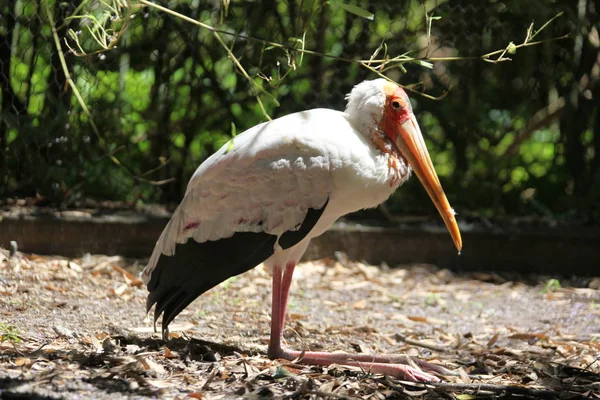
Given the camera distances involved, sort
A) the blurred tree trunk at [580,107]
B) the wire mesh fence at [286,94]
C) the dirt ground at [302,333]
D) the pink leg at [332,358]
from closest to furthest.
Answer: the dirt ground at [302,333] < the pink leg at [332,358] < the wire mesh fence at [286,94] < the blurred tree trunk at [580,107]

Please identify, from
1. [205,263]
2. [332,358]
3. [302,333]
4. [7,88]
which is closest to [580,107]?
[302,333]

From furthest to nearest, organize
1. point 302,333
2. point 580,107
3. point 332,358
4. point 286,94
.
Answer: point 580,107 < point 286,94 < point 302,333 < point 332,358

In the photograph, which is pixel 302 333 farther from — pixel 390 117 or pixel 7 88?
pixel 7 88

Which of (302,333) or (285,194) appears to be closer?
(285,194)

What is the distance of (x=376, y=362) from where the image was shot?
3984 millimetres

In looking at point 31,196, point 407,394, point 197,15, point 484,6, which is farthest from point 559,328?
point 31,196

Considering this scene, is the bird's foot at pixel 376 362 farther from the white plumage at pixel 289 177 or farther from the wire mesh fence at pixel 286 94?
the wire mesh fence at pixel 286 94

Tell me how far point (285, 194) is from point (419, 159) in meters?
0.77

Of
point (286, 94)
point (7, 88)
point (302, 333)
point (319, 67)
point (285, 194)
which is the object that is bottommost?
point (302, 333)

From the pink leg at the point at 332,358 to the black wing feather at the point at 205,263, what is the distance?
334 millimetres

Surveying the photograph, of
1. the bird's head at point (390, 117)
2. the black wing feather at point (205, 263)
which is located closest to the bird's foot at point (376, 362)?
the black wing feather at point (205, 263)

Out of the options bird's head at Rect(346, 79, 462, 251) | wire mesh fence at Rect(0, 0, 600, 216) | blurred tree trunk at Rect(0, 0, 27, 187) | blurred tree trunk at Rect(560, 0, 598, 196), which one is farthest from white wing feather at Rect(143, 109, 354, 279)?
blurred tree trunk at Rect(560, 0, 598, 196)

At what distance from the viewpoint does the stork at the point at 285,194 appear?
151 inches

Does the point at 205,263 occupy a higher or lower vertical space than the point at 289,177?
lower
